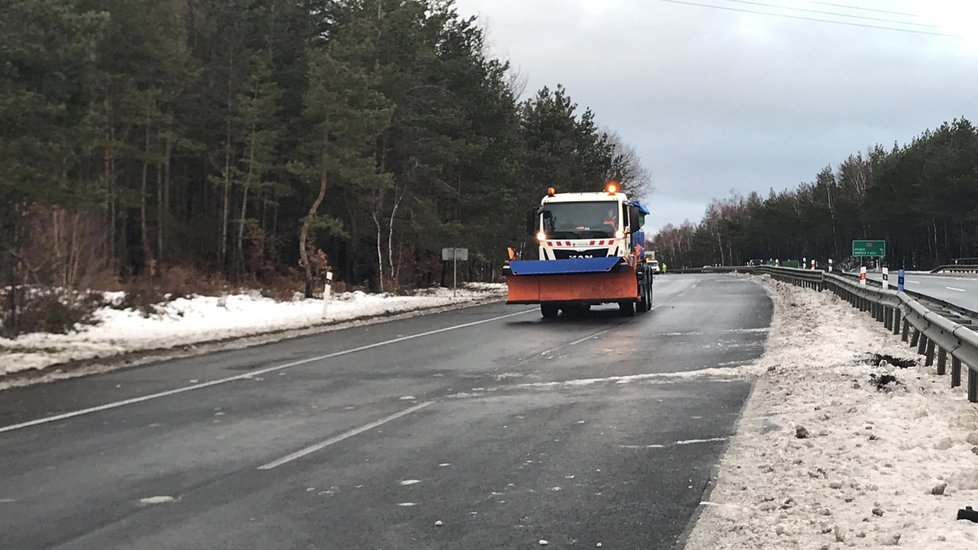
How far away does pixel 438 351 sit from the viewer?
51.3ft

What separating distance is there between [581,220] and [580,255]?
0.93 meters

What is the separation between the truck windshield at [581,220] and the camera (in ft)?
72.3

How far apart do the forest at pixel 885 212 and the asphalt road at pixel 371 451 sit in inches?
2495

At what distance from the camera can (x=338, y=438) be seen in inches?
317

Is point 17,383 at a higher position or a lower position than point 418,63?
lower

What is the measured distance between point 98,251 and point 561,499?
2572cm

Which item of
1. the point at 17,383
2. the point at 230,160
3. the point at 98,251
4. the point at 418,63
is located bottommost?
the point at 17,383

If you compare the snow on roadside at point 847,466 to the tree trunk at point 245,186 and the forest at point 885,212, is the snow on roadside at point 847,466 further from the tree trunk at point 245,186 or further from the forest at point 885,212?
the forest at point 885,212

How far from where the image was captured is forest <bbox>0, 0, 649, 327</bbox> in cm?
3547

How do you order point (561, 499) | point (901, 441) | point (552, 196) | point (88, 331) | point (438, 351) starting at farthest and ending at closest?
1. point (552, 196)
2. point (88, 331)
3. point (438, 351)
4. point (901, 441)
5. point (561, 499)

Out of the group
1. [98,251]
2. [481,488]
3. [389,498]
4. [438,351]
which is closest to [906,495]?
[481,488]

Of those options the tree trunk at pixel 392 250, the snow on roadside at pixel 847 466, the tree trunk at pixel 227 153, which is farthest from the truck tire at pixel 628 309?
the tree trunk at pixel 227 153

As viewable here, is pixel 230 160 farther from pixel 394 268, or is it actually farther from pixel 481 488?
pixel 481 488

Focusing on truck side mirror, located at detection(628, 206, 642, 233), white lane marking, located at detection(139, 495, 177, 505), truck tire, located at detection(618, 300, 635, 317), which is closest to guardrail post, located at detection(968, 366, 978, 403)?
white lane marking, located at detection(139, 495, 177, 505)
